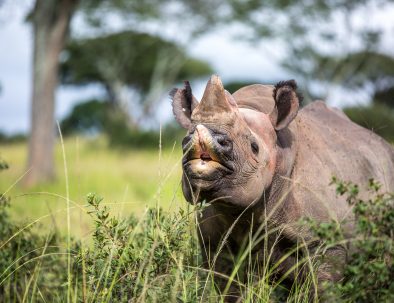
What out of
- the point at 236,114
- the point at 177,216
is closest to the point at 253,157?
the point at 236,114

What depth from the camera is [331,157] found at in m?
5.16

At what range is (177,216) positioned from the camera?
14.4 ft

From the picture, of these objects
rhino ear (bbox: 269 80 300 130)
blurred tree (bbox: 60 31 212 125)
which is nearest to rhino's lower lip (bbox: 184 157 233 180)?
rhino ear (bbox: 269 80 300 130)

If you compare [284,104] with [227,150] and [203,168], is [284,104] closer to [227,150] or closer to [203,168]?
[227,150]

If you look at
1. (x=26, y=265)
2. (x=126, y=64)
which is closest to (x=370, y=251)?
(x=26, y=265)

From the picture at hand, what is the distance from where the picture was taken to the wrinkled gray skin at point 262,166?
4129 mm

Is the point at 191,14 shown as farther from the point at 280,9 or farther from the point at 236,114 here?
the point at 236,114

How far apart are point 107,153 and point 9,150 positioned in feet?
13.8

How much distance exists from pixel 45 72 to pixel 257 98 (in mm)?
11565

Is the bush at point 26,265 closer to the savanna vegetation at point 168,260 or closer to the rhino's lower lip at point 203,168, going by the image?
the savanna vegetation at point 168,260

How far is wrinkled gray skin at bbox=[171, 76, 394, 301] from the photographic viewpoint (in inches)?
163

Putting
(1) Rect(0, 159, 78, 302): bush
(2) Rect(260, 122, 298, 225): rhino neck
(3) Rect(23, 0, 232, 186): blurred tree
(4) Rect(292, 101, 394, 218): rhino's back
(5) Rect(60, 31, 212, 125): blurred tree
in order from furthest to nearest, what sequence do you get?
1. (5) Rect(60, 31, 212, 125): blurred tree
2. (3) Rect(23, 0, 232, 186): blurred tree
3. (1) Rect(0, 159, 78, 302): bush
4. (4) Rect(292, 101, 394, 218): rhino's back
5. (2) Rect(260, 122, 298, 225): rhino neck

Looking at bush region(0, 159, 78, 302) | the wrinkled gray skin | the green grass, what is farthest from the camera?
the green grass

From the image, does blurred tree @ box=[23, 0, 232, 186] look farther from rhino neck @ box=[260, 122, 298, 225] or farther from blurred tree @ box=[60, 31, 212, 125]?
blurred tree @ box=[60, 31, 212, 125]
